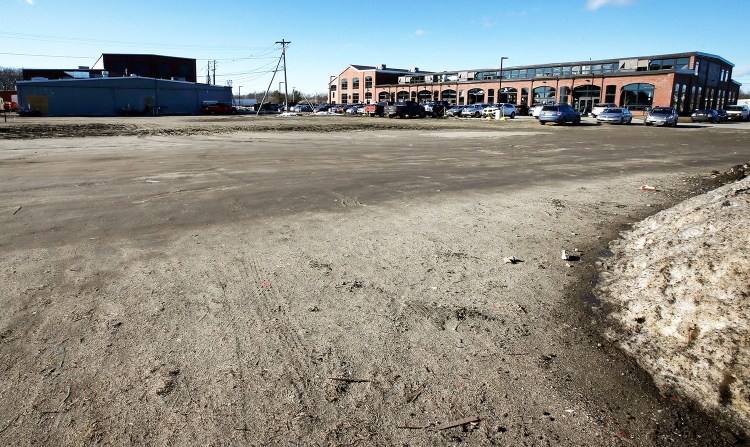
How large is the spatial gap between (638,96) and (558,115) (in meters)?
38.6

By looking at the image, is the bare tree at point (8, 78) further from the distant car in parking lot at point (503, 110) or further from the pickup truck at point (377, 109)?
the distant car in parking lot at point (503, 110)

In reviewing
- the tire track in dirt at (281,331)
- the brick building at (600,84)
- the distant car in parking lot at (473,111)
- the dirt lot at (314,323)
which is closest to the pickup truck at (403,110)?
the distant car in parking lot at (473,111)

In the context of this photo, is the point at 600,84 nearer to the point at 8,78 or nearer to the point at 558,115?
the point at 558,115

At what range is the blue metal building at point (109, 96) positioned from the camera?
61188 mm

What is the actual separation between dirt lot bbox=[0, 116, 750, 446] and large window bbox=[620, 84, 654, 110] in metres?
69.9

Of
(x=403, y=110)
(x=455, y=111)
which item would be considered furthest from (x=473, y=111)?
(x=403, y=110)

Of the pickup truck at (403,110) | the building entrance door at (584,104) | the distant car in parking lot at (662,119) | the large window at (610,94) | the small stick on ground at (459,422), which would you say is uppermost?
the large window at (610,94)

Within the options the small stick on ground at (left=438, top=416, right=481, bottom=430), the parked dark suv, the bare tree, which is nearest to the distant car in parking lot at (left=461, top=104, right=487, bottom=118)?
the parked dark suv

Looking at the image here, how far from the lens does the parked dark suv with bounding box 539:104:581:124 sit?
40.2 metres

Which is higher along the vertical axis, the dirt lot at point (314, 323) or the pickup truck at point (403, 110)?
the pickup truck at point (403, 110)

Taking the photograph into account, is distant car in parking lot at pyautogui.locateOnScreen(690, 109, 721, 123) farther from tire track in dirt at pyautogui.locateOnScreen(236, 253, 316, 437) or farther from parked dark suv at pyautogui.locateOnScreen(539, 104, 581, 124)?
tire track in dirt at pyautogui.locateOnScreen(236, 253, 316, 437)

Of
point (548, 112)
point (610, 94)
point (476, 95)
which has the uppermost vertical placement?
point (476, 95)

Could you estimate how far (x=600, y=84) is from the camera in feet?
242

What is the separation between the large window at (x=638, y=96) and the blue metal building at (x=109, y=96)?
209ft
